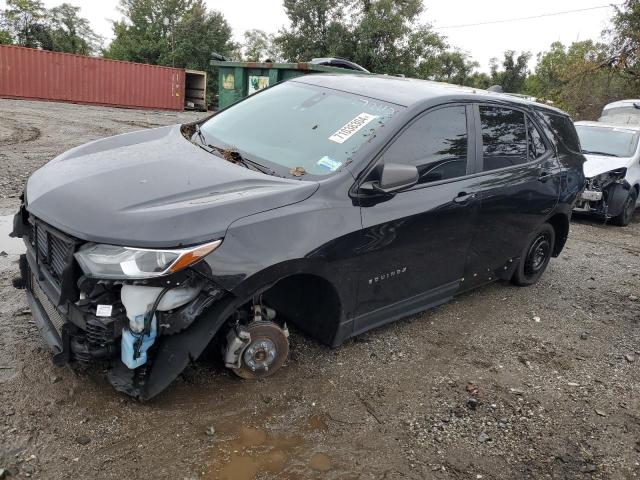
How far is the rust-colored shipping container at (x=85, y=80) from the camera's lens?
69.7 feet

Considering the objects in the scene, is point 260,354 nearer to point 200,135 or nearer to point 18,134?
point 200,135

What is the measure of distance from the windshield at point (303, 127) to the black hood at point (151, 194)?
28cm

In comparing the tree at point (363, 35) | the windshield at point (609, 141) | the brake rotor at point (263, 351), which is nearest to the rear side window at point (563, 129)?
the brake rotor at point (263, 351)

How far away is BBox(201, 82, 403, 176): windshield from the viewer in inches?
126

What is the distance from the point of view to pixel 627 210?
896 cm

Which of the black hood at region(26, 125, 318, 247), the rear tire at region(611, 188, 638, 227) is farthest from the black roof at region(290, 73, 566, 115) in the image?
the rear tire at region(611, 188, 638, 227)

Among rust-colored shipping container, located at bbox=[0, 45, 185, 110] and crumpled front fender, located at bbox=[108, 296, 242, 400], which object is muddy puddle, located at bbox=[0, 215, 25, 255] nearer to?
crumpled front fender, located at bbox=[108, 296, 242, 400]

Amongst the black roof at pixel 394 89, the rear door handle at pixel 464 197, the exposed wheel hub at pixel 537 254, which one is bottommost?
the exposed wheel hub at pixel 537 254

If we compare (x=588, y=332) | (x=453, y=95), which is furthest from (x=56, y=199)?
(x=588, y=332)

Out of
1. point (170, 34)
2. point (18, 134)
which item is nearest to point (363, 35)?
point (170, 34)

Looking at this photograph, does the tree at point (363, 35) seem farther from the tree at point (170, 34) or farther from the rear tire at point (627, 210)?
the rear tire at point (627, 210)

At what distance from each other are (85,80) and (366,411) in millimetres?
23723

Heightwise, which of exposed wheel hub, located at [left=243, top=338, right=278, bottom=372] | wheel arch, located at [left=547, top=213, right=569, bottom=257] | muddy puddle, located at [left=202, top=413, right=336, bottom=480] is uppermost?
wheel arch, located at [left=547, top=213, right=569, bottom=257]

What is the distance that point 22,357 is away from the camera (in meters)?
3.04
